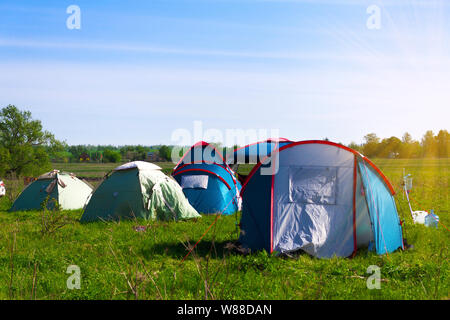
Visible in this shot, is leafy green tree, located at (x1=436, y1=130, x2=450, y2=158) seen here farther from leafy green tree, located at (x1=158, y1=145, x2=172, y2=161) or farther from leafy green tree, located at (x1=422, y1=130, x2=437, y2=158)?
leafy green tree, located at (x1=158, y1=145, x2=172, y2=161)

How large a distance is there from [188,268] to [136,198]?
17.1 ft

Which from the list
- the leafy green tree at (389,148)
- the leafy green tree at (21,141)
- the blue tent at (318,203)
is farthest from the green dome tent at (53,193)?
the leafy green tree at (389,148)

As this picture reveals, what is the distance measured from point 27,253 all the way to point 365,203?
23.2ft

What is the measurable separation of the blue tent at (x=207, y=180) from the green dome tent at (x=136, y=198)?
6.01 feet

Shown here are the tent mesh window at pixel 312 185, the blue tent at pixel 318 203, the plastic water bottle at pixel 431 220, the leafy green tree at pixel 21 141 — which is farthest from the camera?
the leafy green tree at pixel 21 141

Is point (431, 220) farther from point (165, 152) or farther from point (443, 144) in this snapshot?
point (443, 144)

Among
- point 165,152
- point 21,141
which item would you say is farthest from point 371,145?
point 21,141

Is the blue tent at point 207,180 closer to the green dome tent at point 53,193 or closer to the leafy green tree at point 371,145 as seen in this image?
the green dome tent at point 53,193

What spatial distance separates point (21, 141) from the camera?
105ft

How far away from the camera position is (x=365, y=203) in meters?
7.91

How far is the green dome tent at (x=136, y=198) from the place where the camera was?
11.6 m

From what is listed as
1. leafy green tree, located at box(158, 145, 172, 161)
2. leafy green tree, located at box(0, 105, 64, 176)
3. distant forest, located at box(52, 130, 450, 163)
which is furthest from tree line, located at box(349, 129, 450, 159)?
leafy green tree, located at box(0, 105, 64, 176)
